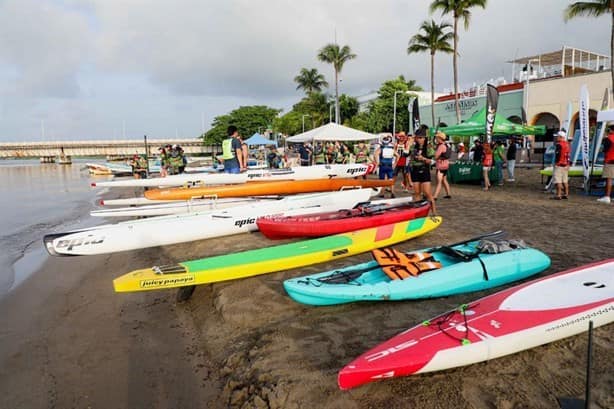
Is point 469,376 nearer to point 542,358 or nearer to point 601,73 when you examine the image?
point 542,358

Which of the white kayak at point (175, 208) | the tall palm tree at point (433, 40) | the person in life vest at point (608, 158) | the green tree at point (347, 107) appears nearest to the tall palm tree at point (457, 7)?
the tall palm tree at point (433, 40)

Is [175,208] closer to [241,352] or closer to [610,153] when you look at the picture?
[241,352]

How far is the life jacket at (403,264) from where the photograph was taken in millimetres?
3707

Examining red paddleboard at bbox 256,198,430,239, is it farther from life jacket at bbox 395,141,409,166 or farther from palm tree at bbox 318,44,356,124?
palm tree at bbox 318,44,356,124

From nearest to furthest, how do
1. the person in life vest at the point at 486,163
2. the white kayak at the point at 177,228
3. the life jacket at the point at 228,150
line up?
the white kayak at the point at 177,228, the life jacket at the point at 228,150, the person in life vest at the point at 486,163

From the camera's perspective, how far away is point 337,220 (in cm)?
587

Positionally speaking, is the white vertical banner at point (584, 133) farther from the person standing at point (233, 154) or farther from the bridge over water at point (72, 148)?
the bridge over water at point (72, 148)

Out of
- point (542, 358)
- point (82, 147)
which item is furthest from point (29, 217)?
point (82, 147)

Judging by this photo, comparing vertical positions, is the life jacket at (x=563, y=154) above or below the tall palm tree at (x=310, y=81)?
below

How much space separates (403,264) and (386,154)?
19.7ft

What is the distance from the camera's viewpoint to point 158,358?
3332mm

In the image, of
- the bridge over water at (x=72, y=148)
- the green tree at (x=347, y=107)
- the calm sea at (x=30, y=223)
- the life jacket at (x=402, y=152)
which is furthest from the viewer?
the bridge over water at (x=72, y=148)

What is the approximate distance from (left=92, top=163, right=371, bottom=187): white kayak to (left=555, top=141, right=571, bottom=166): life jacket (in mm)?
5022

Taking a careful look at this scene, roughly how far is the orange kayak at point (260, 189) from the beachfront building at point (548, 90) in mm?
16705
